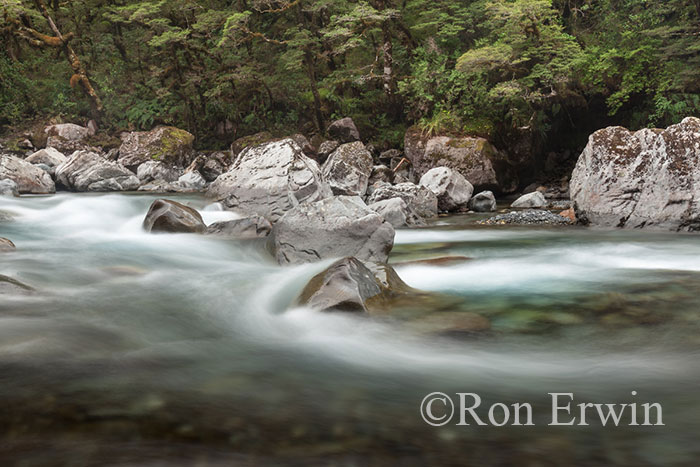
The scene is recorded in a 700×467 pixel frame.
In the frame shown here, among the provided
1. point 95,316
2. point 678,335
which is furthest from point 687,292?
point 95,316

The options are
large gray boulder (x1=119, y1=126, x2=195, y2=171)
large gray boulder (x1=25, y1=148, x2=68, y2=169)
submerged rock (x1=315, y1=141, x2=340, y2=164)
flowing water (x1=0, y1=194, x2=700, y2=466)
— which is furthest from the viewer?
large gray boulder (x1=119, y1=126, x2=195, y2=171)

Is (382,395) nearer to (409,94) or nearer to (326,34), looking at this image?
(326,34)

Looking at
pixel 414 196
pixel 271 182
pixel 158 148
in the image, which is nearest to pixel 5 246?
pixel 271 182

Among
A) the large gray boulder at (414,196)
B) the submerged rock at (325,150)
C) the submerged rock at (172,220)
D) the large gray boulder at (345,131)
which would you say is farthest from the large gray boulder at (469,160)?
the submerged rock at (172,220)

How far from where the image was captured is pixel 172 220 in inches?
288

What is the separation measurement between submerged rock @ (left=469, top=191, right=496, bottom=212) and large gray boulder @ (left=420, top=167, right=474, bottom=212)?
0.53 ft

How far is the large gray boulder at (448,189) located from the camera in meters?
12.2

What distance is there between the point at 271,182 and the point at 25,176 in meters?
7.82

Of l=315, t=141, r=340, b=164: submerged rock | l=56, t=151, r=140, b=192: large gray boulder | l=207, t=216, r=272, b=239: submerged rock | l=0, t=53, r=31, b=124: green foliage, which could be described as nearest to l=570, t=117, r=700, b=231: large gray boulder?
l=207, t=216, r=272, b=239: submerged rock

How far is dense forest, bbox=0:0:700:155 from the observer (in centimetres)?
1382

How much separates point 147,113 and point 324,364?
2100cm

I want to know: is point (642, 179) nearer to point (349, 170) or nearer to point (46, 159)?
point (349, 170)

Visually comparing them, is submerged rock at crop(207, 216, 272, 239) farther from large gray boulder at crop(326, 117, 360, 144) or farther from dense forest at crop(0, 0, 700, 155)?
large gray boulder at crop(326, 117, 360, 144)

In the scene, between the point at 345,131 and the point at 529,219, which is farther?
the point at 345,131
